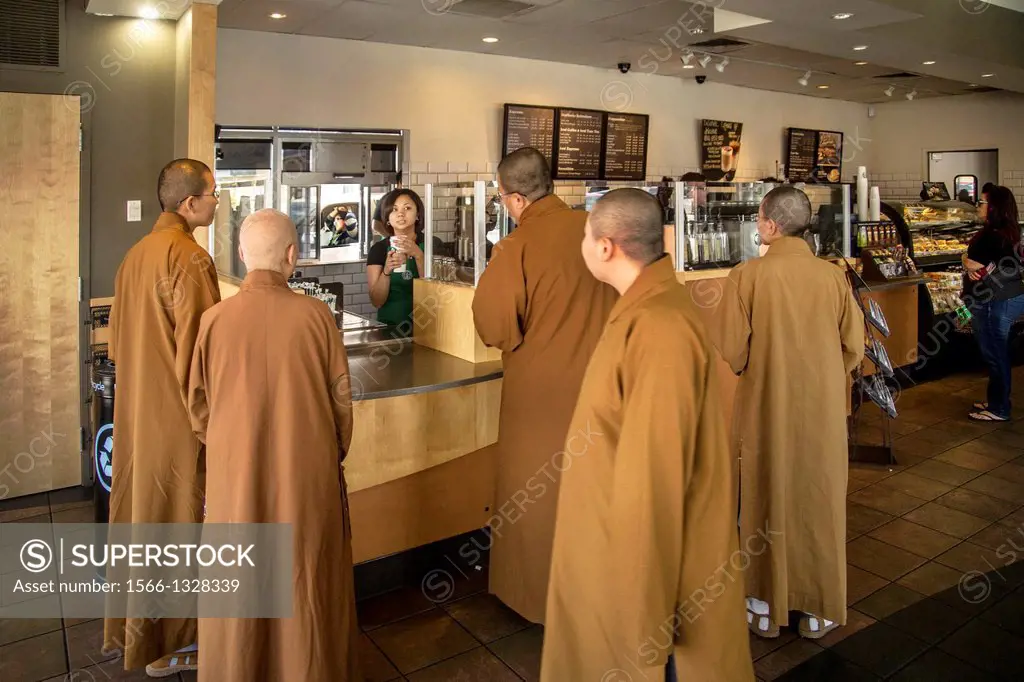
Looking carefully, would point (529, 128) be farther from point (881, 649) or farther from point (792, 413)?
point (881, 649)

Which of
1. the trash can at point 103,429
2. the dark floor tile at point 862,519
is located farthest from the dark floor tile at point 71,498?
the dark floor tile at point 862,519

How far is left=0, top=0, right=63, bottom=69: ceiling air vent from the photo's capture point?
4465 mm

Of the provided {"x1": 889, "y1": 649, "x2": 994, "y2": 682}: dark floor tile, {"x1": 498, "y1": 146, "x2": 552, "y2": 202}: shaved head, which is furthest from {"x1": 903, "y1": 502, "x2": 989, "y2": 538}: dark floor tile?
{"x1": 498, "y1": 146, "x2": 552, "y2": 202}: shaved head

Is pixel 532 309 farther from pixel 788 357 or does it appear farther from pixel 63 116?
pixel 63 116

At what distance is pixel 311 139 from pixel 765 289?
14.4ft

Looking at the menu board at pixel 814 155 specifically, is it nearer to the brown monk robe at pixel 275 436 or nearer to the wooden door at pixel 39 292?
the wooden door at pixel 39 292

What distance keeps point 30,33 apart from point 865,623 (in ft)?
16.4

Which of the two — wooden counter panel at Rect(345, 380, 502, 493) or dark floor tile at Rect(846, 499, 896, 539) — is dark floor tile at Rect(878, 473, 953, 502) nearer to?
dark floor tile at Rect(846, 499, 896, 539)

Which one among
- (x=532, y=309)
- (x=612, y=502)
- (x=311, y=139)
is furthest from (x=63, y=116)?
(x=612, y=502)

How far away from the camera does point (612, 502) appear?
1.79 m

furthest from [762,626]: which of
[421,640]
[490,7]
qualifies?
[490,7]

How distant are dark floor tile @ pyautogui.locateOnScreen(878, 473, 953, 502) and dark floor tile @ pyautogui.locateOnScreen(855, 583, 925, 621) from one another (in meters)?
1.28

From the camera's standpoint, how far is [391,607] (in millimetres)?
3420

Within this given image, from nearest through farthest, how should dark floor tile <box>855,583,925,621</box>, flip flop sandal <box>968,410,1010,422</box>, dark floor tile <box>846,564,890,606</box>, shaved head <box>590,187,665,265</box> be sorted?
shaved head <box>590,187,665,265</box> < dark floor tile <box>855,583,925,621</box> < dark floor tile <box>846,564,890,606</box> < flip flop sandal <box>968,410,1010,422</box>
